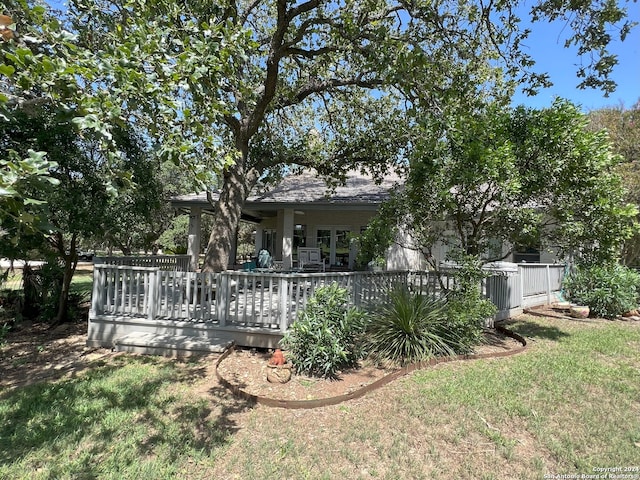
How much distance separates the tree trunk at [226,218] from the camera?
892cm

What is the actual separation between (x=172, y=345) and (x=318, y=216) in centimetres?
1173

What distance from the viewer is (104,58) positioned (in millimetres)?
3105

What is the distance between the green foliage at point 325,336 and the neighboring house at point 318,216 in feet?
14.3

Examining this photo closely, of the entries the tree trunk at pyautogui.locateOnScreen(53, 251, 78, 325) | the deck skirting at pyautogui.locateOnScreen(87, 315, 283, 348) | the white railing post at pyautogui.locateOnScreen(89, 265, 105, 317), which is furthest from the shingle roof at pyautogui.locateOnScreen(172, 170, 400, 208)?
the deck skirting at pyautogui.locateOnScreen(87, 315, 283, 348)

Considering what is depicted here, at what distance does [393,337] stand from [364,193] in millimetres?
8523

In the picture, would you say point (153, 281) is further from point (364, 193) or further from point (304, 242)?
point (304, 242)

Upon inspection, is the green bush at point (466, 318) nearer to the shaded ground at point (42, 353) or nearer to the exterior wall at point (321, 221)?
the shaded ground at point (42, 353)

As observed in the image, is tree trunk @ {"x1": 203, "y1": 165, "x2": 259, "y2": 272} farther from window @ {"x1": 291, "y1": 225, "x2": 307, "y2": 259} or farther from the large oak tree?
window @ {"x1": 291, "y1": 225, "x2": 307, "y2": 259}

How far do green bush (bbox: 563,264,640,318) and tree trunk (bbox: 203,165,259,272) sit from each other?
8.94 m

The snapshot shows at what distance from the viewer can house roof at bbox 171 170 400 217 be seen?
12562 mm

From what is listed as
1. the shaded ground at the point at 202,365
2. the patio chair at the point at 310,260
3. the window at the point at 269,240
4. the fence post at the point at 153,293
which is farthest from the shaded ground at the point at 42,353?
the window at the point at 269,240

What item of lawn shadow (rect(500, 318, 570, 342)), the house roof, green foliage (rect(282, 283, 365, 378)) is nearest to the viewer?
green foliage (rect(282, 283, 365, 378))

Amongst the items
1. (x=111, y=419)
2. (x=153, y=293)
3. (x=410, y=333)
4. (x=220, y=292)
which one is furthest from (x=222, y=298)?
(x=410, y=333)

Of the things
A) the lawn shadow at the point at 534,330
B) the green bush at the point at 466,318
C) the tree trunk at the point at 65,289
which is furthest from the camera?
the tree trunk at the point at 65,289
